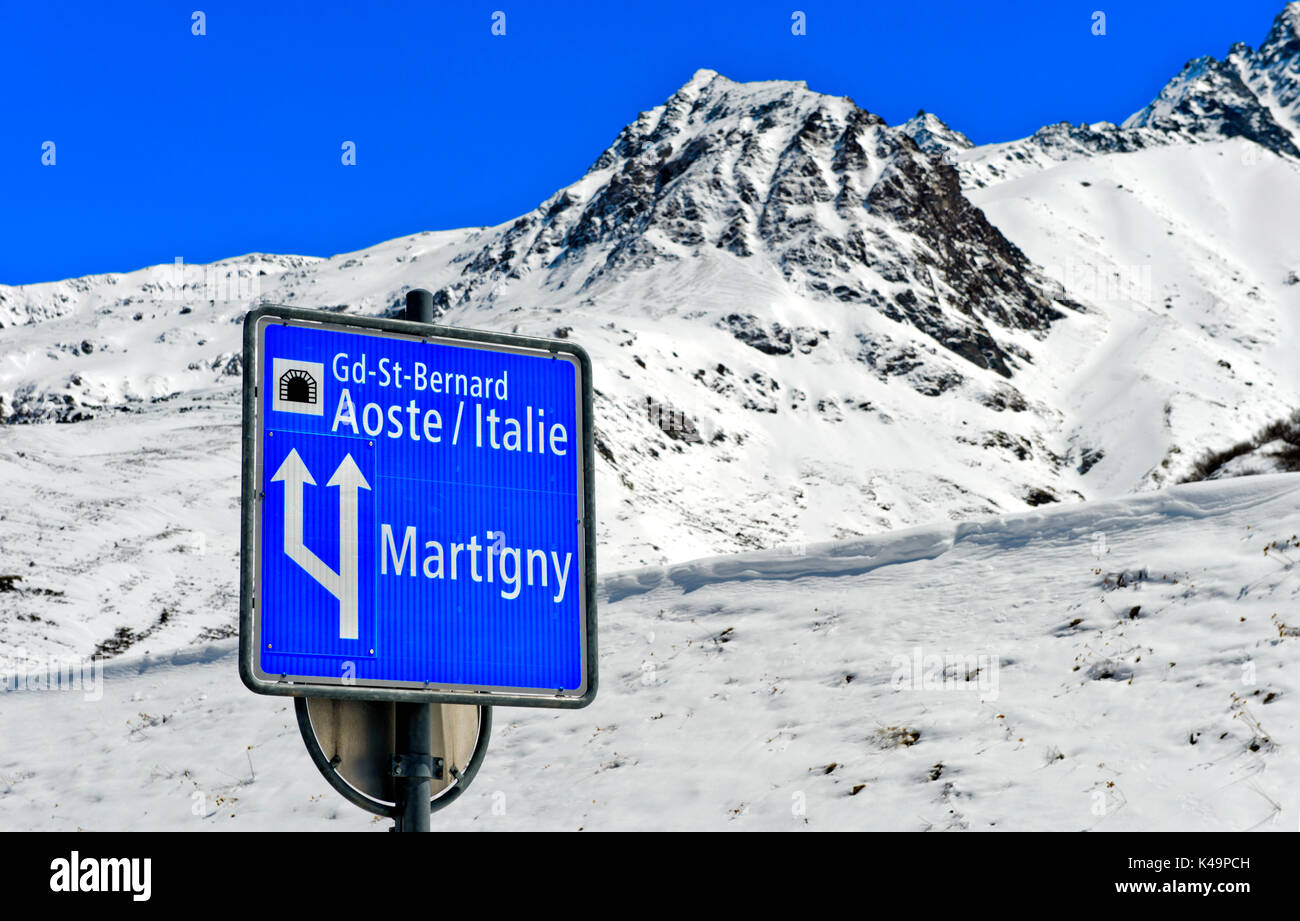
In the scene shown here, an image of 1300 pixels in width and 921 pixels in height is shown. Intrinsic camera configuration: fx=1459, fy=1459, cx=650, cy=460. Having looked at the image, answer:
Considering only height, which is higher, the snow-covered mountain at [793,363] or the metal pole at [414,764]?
the snow-covered mountain at [793,363]

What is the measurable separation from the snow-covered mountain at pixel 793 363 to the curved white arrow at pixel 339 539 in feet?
128

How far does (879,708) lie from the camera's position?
12.7m

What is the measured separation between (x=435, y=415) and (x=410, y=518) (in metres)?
0.32

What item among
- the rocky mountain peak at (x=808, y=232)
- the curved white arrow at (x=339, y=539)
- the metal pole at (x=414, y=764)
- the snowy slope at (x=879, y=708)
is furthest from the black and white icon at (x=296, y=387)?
the rocky mountain peak at (x=808, y=232)

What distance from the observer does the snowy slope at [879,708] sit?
1064 cm

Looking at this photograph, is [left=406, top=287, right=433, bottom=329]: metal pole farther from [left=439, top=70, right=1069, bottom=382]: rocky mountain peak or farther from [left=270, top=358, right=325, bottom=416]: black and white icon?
[left=439, top=70, right=1069, bottom=382]: rocky mountain peak

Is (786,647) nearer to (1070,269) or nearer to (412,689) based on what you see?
(412,689)

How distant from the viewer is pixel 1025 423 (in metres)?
114

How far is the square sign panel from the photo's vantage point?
3.79 meters

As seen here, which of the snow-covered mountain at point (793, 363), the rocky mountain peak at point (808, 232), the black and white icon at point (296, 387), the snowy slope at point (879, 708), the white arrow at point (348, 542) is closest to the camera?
the white arrow at point (348, 542)

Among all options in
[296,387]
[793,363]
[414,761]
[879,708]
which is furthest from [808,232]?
[414,761]

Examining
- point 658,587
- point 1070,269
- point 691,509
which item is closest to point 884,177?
point 1070,269

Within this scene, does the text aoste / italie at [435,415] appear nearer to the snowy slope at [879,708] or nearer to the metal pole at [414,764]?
the metal pole at [414,764]

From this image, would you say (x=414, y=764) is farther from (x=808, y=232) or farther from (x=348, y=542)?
(x=808, y=232)
